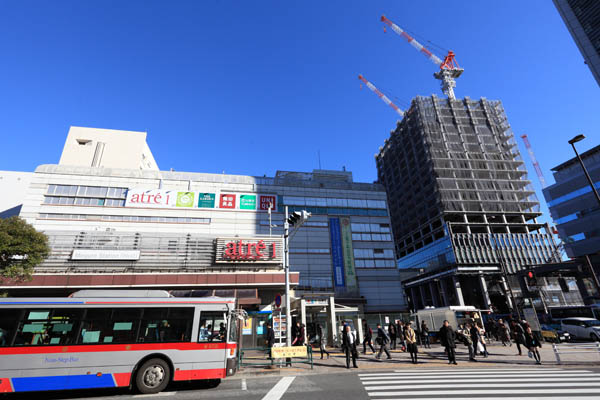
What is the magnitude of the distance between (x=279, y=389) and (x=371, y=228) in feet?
133

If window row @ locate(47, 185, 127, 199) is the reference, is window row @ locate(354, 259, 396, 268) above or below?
below

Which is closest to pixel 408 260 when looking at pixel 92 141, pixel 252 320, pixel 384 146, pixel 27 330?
pixel 384 146

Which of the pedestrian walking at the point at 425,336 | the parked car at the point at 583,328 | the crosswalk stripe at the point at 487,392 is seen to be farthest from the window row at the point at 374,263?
the crosswalk stripe at the point at 487,392

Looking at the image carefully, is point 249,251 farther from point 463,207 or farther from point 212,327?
point 463,207

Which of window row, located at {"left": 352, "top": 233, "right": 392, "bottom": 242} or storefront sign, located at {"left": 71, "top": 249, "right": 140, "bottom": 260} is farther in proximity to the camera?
window row, located at {"left": 352, "top": 233, "right": 392, "bottom": 242}

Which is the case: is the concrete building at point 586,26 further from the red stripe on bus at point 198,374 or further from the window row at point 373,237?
the red stripe on bus at point 198,374

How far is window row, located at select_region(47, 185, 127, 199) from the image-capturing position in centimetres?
3966

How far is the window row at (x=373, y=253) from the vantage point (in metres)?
45.6

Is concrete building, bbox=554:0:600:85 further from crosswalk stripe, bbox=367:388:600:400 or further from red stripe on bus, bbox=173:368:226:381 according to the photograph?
red stripe on bus, bbox=173:368:226:381

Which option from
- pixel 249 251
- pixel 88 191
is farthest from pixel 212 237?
pixel 88 191

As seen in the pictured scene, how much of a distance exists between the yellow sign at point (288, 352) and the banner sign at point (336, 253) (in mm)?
31317

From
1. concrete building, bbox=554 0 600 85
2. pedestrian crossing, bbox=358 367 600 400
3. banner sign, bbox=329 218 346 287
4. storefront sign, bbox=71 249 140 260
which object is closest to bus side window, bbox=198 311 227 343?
pedestrian crossing, bbox=358 367 600 400

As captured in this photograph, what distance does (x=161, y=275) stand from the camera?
25.1 m

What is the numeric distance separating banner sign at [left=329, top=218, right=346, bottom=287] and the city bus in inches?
1365
